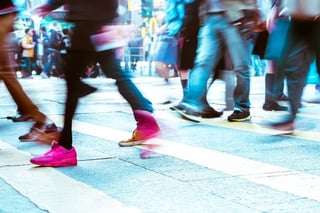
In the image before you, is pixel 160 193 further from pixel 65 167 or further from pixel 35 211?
pixel 65 167

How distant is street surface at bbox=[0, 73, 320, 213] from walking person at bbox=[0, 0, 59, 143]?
0.44ft

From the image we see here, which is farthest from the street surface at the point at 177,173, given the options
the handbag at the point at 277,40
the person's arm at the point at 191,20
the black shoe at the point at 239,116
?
the person's arm at the point at 191,20

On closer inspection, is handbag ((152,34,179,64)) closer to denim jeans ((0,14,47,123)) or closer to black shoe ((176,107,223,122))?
black shoe ((176,107,223,122))

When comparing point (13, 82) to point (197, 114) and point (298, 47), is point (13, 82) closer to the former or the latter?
point (197, 114)

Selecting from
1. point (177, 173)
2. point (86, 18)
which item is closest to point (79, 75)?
point (86, 18)

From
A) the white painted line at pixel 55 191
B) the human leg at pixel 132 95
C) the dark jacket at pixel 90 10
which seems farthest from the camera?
the human leg at pixel 132 95

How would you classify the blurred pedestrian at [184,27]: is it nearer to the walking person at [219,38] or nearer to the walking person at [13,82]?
the walking person at [219,38]

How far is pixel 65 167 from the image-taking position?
4.49m

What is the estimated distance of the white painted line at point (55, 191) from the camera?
3422mm

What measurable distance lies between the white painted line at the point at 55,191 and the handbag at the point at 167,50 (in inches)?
162

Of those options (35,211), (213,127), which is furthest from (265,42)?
(35,211)

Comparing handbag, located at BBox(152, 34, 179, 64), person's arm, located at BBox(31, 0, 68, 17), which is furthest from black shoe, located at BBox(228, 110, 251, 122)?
person's arm, located at BBox(31, 0, 68, 17)

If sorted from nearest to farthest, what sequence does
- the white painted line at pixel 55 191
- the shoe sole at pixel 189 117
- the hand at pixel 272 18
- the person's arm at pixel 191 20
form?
1. the white painted line at pixel 55 191
2. the hand at pixel 272 18
3. the shoe sole at pixel 189 117
4. the person's arm at pixel 191 20

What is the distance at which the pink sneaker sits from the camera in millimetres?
4484
